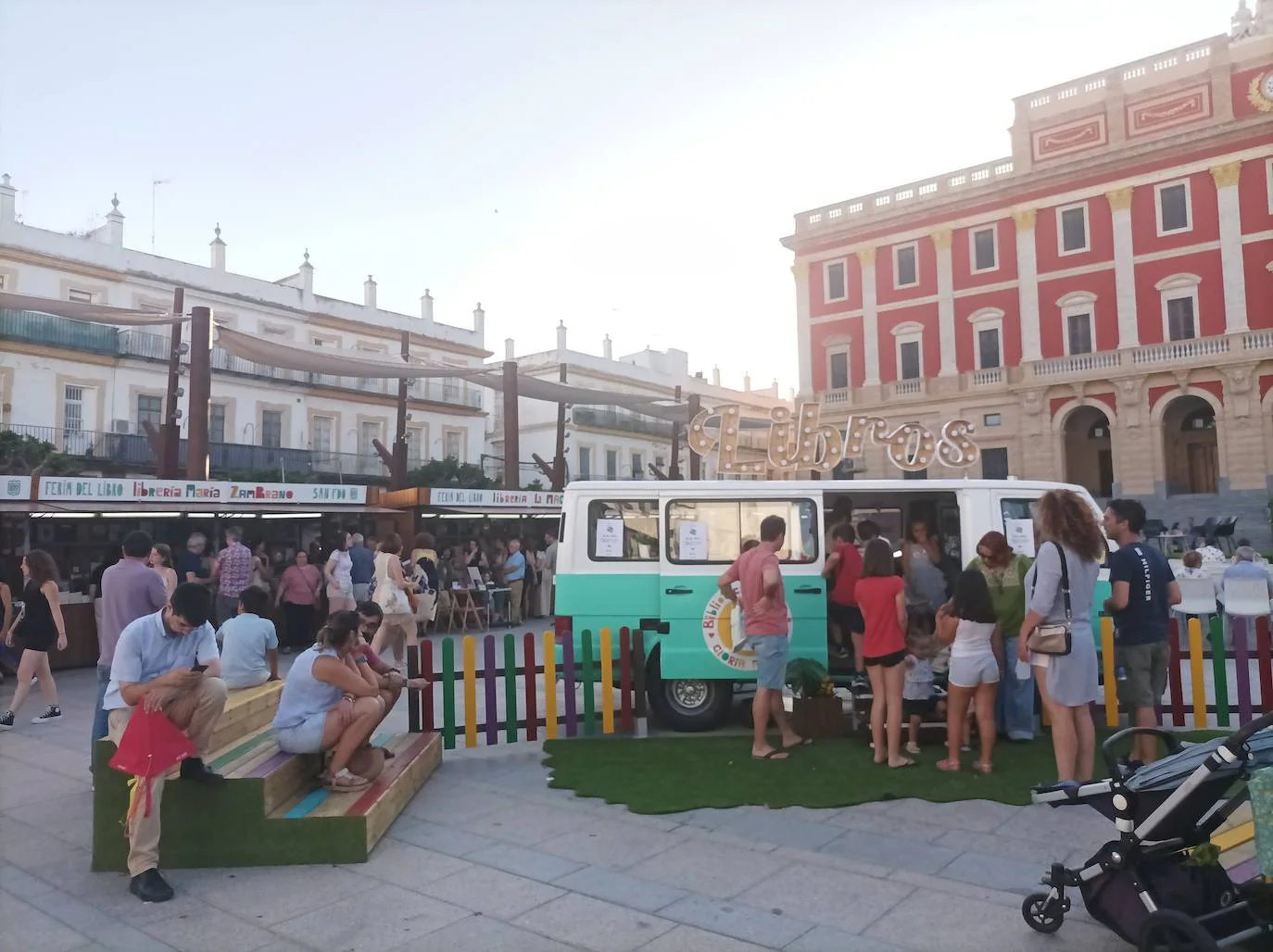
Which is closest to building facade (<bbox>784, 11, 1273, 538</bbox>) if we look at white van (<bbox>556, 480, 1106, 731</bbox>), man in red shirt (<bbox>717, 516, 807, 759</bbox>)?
white van (<bbox>556, 480, 1106, 731</bbox>)

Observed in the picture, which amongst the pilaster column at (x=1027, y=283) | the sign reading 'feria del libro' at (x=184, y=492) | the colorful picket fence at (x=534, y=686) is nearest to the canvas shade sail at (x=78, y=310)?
the sign reading 'feria del libro' at (x=184, y=492)

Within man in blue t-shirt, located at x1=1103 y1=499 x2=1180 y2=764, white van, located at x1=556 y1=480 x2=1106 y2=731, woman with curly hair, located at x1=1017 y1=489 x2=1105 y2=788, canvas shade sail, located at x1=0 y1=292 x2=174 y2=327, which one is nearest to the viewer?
woman with curly hair, located at x1=1017 y1=489 x2=1105 y2=788

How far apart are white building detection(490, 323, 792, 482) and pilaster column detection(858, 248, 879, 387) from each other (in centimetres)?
711

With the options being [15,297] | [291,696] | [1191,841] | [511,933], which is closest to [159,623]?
[291,696]

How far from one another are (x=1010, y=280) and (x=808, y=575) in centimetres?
3197

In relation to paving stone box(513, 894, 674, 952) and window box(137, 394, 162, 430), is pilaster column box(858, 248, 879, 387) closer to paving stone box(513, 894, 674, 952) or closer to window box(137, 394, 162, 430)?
window box(137, 394, 162, 430)

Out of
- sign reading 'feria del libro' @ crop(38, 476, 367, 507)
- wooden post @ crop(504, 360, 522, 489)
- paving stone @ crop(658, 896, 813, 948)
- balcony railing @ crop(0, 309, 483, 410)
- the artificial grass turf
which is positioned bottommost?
paving stone @ crop(658, 896, 813, 948)

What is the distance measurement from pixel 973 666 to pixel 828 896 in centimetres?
250

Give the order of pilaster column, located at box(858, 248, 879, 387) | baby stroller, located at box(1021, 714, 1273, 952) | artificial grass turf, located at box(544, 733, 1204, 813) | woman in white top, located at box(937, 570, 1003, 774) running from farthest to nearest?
pilaster column, located at box(858, 248, 879, 387) < woman in white top, located at box(937, 570, 1003, 774) < artificial grass turf, located at box(544, 733, 1204, 813) < baby stroller, located at box(1021, 714, 1273, 952)

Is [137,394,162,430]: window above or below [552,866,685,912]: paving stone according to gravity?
above

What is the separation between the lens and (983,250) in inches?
1435

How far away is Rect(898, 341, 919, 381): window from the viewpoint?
38.1 metres

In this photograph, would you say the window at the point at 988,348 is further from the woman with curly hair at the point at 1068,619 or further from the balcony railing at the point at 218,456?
the woman with curly hair at the point at 1068,619

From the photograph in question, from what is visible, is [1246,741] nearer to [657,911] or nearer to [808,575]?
[657,911]
